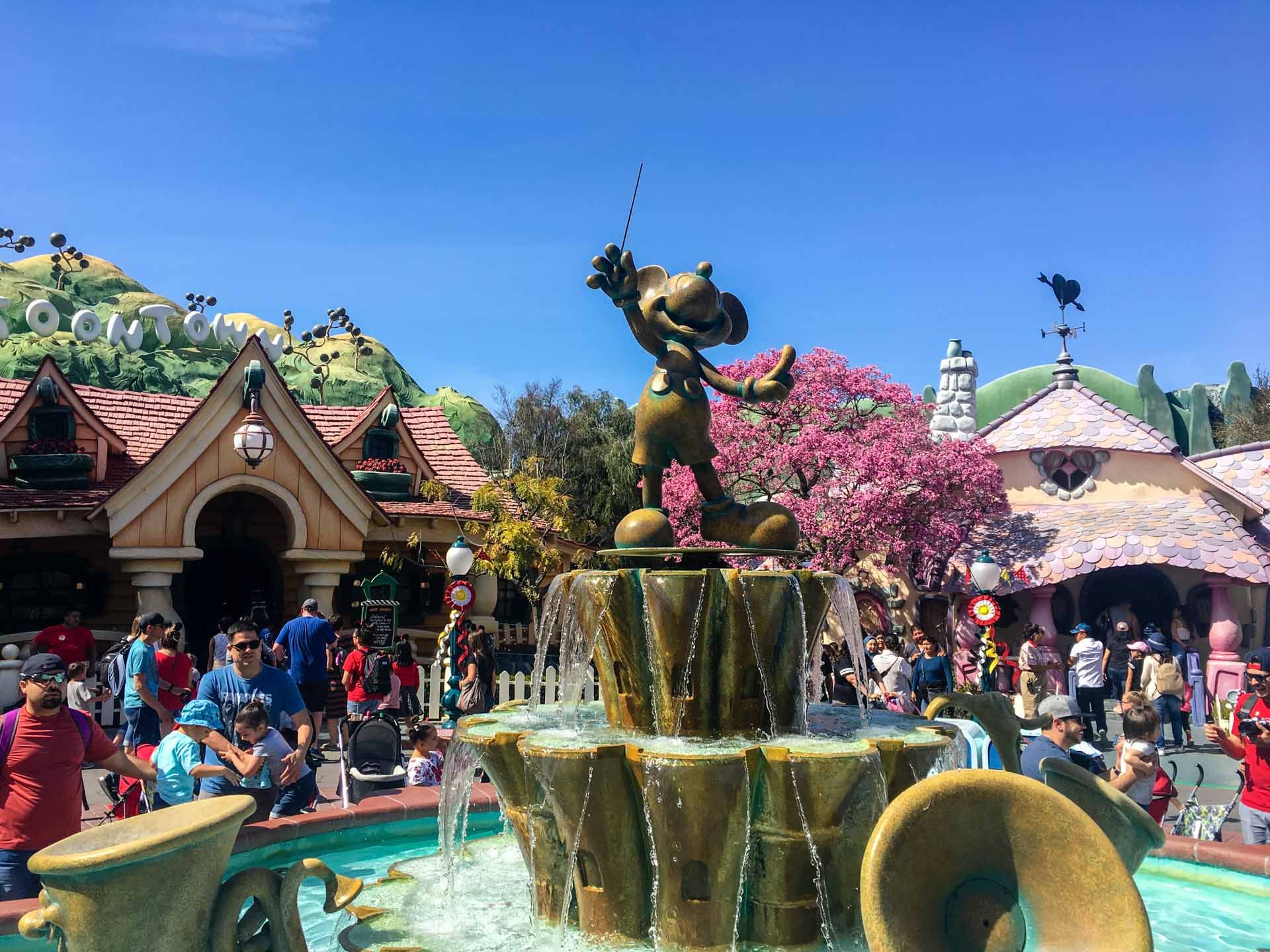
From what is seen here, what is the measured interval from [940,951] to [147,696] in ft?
23.8

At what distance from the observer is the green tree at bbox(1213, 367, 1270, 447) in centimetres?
4462

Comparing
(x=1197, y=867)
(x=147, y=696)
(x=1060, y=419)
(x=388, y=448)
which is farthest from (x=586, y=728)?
(x=1060, y=419)

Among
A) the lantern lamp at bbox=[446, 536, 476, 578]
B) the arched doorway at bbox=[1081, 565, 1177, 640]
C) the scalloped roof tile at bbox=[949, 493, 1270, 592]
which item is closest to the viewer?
the lantern lamp at bbox=[446, 536, 476, 578]

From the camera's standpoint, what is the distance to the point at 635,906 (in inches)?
202

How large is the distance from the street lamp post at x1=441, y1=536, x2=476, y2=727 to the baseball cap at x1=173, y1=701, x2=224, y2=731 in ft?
20.8

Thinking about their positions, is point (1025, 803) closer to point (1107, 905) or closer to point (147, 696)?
point (1107, 905)

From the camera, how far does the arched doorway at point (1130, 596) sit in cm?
2302

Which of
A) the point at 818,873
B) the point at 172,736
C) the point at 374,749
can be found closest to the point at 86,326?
the point at 374,749

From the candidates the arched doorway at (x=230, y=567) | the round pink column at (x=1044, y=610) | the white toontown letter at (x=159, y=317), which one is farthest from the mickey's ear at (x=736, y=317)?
the white toontown letter at (x=159, y=317)

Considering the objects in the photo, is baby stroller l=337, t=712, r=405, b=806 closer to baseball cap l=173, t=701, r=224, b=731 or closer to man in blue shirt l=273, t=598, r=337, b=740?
man in blue shirt l=273, t=598, r=337, b=740

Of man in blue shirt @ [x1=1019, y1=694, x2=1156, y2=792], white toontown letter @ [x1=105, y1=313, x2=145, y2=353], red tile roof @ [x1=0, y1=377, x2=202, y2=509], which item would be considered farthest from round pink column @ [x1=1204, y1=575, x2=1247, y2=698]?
white toontown letter @ [x1=105, y1=313, x2=145, y2=353]

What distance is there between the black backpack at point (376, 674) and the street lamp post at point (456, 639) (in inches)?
30.5

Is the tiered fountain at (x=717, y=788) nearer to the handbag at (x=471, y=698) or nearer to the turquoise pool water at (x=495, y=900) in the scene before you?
the turquoise pool water at (x=495, y=900)

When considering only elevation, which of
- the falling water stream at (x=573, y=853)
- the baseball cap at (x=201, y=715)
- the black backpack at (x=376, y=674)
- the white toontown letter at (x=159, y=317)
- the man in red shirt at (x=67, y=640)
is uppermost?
the white toontown letter at (x=159, y=317)
